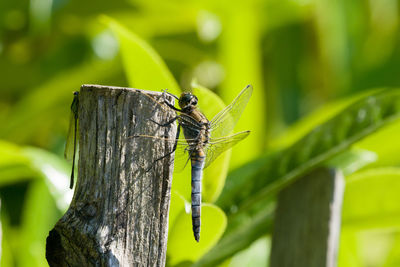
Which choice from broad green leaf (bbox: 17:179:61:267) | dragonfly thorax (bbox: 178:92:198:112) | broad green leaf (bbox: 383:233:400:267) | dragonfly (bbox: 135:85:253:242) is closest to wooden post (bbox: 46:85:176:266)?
dragonfly (bbox: 135:85:253:242)

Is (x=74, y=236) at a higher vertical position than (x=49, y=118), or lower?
lower

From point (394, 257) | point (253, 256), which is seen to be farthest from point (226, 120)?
point (394, 257)

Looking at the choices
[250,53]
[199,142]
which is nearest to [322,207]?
[199,142]

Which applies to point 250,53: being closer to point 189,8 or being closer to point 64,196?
point 189,8

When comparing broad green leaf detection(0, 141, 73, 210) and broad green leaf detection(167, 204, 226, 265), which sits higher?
broad green leaf detection(0, 141, 73, 210)

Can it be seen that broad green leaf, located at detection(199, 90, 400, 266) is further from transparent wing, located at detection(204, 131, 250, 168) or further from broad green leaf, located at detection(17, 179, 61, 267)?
broad green leaf, located at detection(17, 179, 61, 267)
